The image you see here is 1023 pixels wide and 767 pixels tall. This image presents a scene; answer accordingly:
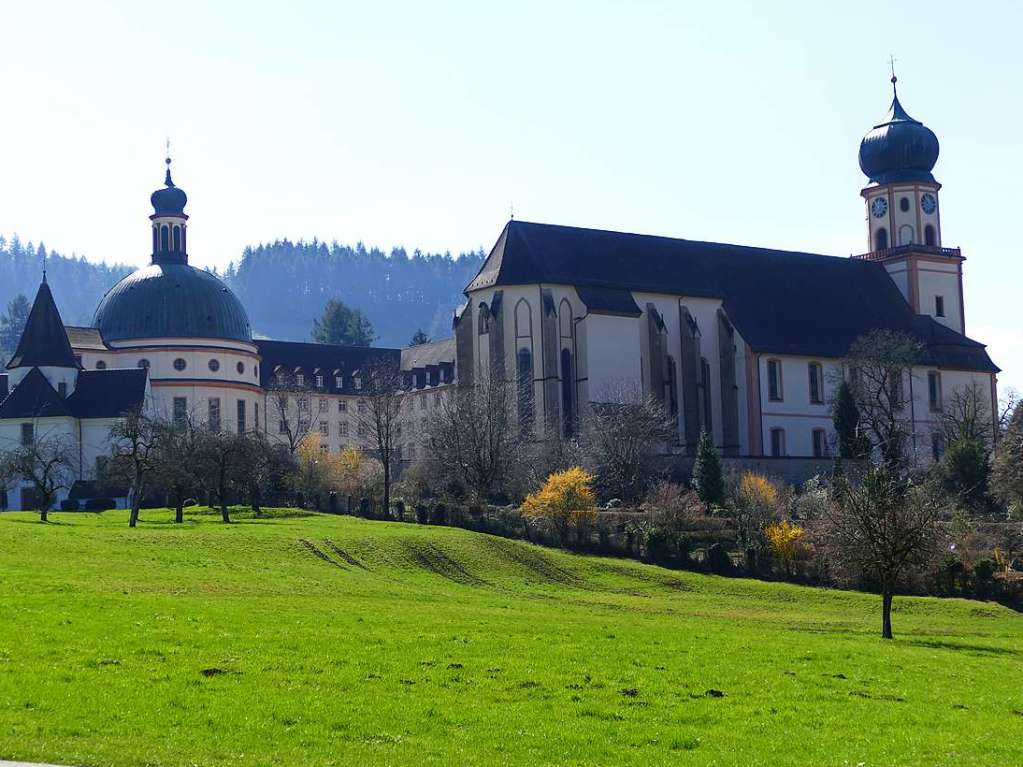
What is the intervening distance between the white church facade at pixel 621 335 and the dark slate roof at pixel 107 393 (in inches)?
4.4

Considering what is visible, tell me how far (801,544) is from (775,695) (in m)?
37.0

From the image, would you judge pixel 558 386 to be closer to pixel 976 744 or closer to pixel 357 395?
pixel 357 395

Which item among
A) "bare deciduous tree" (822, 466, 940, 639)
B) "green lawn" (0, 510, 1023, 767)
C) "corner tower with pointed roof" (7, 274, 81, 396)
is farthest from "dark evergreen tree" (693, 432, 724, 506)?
"corner tower with pointed roof" (7, 274, 81, 396)

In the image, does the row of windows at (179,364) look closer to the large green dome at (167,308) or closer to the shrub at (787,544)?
the large green dome at (167,308)

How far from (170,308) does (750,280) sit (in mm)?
39004

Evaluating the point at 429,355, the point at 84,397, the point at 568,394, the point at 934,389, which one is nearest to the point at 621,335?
the point at 568,394

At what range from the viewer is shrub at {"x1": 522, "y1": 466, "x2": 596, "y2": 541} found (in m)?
62.9

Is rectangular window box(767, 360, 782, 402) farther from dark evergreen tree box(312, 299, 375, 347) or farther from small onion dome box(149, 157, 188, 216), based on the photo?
dark evergreen tree box(312, 299, 375, 347)

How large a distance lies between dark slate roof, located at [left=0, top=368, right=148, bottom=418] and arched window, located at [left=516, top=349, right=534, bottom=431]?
21465 mm

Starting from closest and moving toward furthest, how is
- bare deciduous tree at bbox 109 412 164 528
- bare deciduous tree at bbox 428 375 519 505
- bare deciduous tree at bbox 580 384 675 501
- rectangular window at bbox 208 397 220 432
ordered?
bare deciduous tree at bbox 109 412 164 528 → bare deciduous tree at bbox 580 384 675 501 → bare deciduous tree at bbox 428 375 519 505 → rectangular window at bbox 208 397 220 432

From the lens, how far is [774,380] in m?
97.4

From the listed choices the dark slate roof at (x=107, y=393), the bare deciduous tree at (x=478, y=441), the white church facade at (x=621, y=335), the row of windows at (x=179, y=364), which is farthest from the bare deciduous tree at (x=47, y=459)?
the bare deciduous tree at (x=478, y=441)

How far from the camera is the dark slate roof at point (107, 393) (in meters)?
86.6

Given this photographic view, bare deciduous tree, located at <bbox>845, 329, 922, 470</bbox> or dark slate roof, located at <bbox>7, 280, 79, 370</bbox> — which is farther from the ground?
dark slate roof, located at <bbox>7, 280, 79, 370</bbox>
